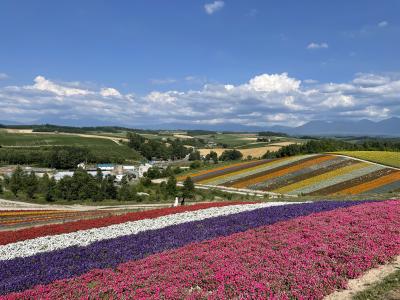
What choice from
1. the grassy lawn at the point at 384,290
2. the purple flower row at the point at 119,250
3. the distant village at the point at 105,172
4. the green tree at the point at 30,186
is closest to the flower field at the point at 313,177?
the green tree at the point at 30,186

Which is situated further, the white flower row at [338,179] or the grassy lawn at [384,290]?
the white flower row at [338,179]

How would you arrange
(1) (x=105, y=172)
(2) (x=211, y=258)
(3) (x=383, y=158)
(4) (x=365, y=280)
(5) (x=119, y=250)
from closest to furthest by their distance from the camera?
(4) (x=365, y=280)
(2) (x=211, y=258)
(5) (x=119, y=250)
(3) (x=383, y=158)
(1) (x=105, y=172)

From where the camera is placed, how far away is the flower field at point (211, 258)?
1013 cm

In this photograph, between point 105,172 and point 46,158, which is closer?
point 105,172

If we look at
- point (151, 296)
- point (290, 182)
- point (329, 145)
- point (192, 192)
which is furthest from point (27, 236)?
point (329, 145)

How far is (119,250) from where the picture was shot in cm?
1551

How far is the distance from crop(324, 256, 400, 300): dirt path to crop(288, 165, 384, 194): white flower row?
151 feet

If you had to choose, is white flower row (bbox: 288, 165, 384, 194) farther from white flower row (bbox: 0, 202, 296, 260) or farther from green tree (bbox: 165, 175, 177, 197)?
white flower row (bbox: 0, 202, 296, 260)

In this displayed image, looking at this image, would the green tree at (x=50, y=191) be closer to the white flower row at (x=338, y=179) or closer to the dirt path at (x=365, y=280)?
the white flower row at (x=338, y=179)

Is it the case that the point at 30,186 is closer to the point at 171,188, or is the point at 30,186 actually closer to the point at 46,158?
the point at 171,188

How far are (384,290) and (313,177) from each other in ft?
190

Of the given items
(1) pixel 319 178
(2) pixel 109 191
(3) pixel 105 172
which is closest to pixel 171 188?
(2) pixel 109 191

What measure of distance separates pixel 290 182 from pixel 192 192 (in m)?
16.8

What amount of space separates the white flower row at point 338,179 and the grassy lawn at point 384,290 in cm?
4731
